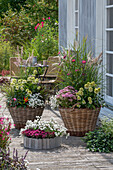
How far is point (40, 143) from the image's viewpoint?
415 centimetres

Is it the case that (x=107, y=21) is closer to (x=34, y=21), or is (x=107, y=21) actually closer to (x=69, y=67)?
(x=69, y=67)

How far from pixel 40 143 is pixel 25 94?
44.8 inches

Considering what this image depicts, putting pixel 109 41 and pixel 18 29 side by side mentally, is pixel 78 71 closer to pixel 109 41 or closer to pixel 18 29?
pixel 109 41

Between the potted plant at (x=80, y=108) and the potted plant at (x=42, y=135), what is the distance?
33 cm

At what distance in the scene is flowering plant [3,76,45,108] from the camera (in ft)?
16.4

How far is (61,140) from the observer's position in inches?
173

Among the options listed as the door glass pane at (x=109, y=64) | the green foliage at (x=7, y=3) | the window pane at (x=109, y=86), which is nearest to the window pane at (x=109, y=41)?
the door glass pane at (x=109, y=64)

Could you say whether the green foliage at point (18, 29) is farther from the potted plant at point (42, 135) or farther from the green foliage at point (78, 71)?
the potted plant at point (42, 135)

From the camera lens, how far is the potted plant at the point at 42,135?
13.6 feet

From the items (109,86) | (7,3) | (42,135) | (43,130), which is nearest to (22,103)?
(43,130)

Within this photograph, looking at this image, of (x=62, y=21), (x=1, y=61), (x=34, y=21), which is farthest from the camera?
(x=34, y=21)

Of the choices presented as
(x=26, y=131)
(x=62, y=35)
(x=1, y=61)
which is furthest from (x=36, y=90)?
(x=1, y=61)

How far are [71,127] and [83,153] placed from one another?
728 mm

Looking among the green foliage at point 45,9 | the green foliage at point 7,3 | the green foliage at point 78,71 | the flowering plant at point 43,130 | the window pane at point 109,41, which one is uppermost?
the green foliage at point 7,3
